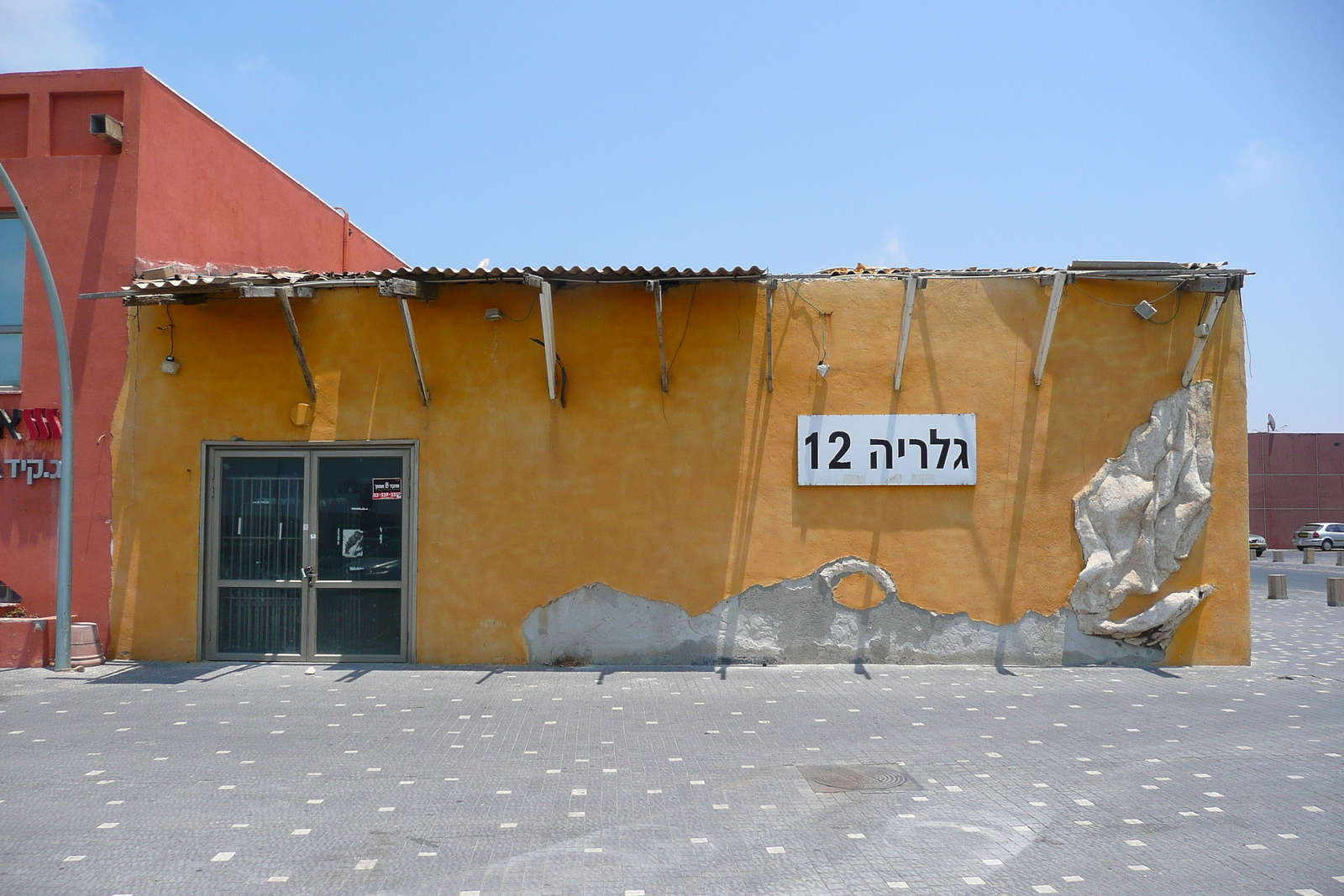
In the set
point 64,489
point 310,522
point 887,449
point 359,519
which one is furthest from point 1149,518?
point 64,489

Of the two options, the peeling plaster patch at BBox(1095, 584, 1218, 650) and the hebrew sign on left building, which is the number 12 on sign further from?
the hebrew sign on left building

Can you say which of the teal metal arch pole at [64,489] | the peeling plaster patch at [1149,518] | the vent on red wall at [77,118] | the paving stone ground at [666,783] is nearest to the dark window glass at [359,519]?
the paving stone ground at [666,783]

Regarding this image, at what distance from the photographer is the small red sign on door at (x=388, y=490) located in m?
10.5

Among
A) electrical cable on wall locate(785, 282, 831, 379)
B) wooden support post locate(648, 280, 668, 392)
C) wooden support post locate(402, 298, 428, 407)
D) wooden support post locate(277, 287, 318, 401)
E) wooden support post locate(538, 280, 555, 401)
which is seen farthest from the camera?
electrical cable on wall locate(785, 282, 831, 379)

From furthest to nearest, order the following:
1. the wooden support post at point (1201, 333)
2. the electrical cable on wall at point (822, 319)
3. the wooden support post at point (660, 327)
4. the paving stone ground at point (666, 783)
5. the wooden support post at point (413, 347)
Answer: the electrical cable on wall at point (822, 319) → the wooden support post at point (1201, 333) → the wooden support post at point (413, 347) → the wooden support post at point (660, 327) → the paving stone ground at point (666, 783)

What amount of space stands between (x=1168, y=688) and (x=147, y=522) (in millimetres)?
11440

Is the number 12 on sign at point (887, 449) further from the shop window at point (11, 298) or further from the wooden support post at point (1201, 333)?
the shop window at point (11, 298)

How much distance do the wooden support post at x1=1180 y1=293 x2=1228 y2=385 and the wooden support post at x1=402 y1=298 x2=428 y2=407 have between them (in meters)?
8.76

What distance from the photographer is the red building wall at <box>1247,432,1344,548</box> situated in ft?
137

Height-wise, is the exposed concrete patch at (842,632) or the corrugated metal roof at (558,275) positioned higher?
the corrugated metal roof at (558,275)

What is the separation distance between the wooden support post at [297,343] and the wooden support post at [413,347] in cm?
117

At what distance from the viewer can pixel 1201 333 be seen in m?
10.1

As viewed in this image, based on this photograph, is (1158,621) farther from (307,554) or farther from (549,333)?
(307,554)

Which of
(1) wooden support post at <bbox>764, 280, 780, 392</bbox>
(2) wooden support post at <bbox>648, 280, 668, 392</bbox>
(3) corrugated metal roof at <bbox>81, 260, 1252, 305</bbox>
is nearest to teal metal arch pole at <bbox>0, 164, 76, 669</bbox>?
(3) corrugated metal roof at <bbox>81, 260, 1252, 305</bbox>
